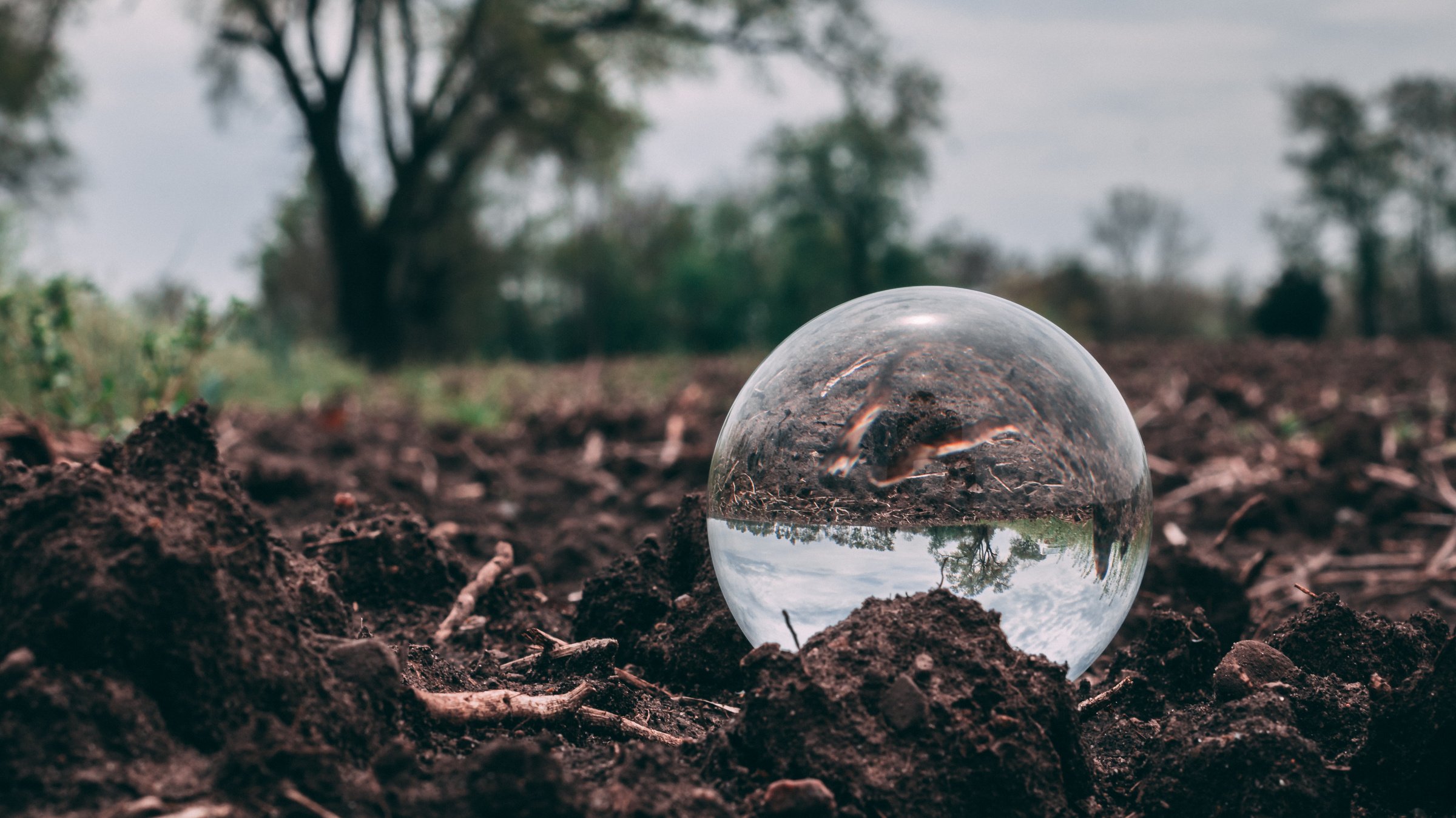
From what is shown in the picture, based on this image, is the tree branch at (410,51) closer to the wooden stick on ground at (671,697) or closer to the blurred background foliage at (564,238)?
the blurred background foliage at (564,238)

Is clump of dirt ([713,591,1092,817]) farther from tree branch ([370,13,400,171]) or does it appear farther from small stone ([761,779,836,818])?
tree branch ([370,13,400,171])

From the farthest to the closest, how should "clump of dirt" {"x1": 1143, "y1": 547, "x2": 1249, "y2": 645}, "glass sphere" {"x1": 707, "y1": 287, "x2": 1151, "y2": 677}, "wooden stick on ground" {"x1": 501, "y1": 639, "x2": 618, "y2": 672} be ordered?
"clump of dirt" {"x1": 1143, "y1": 547, "x2": 1249, "y2": 645}
"wooden stick on ground" {"x1": 501, "y1": 639, "x2": 618, "y2": 672}
"glass sphere" {"x1": 707, "y1": 287, "x2": 1151, "y2": 677}

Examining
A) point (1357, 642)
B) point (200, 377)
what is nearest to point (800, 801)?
point (1357, 642)

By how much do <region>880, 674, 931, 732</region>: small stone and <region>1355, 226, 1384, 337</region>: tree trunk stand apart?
A: 48845 millimetres

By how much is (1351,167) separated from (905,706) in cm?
5446

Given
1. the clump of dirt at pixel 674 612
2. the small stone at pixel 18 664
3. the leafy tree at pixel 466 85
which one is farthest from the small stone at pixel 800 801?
the leafy tree at pixel 466 85

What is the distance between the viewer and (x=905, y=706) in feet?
5.49

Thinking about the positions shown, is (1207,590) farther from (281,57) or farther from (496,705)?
(281,57)

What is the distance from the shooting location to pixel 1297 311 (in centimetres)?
3134

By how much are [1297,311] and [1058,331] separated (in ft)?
112

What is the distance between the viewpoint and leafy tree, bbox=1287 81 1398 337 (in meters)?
45.2

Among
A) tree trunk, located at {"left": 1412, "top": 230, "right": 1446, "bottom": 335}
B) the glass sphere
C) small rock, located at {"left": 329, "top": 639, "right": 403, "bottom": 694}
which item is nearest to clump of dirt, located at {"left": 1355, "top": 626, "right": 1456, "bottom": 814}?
the glass sphere

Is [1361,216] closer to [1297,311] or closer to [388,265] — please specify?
[1297,311]

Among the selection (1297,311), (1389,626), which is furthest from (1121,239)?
(1389,626)
